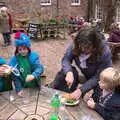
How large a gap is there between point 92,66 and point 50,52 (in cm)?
597

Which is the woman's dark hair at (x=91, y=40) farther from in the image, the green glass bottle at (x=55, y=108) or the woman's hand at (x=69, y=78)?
the green glass bottle at (x=55, y=108)

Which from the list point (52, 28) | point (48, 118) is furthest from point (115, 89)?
point (52, 28)

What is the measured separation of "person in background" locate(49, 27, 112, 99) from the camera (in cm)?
355

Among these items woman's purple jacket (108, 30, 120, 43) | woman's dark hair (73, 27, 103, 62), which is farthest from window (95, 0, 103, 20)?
woman's dark hair (73, 27, 103, 62)

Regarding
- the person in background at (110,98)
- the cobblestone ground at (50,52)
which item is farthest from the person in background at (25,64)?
the cobblestone ground at (50,52)

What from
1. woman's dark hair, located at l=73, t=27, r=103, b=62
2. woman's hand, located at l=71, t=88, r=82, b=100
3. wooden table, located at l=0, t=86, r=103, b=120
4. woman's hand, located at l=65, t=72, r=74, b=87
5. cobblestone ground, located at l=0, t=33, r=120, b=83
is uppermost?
woman's dark hair, located at l=73, t=27, r=103, b=62

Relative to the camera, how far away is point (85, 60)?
3.88m

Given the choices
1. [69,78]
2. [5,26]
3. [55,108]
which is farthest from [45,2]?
[55,108]

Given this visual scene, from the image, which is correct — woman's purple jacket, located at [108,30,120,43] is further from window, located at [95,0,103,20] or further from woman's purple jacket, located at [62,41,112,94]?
window, located at [95,0,103,20]

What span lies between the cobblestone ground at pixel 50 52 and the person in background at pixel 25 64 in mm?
2292

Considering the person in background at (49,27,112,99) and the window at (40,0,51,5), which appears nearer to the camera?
the person in background at (49,27,112,99)

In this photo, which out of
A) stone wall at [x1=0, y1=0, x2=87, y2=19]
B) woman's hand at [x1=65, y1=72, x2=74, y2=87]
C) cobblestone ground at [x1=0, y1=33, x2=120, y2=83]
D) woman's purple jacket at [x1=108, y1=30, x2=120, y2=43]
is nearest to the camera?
woman's hand at [x1=65, y1=72, x2=74, y2=87]

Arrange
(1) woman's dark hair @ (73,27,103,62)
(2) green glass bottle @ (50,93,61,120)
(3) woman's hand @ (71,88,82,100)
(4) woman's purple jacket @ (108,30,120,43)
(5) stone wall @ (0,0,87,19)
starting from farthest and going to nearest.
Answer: (5) stone wall @ (0,0,87,19), (4) woman's purple jacket @ (108,30,120,43), (1) woman's dark hair @ (73,27,103,62), (3) woman's hand @ (71,88,82,100), (2) green glass bottle @ (50,93,61,120)

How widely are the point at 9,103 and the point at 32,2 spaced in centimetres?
1410
